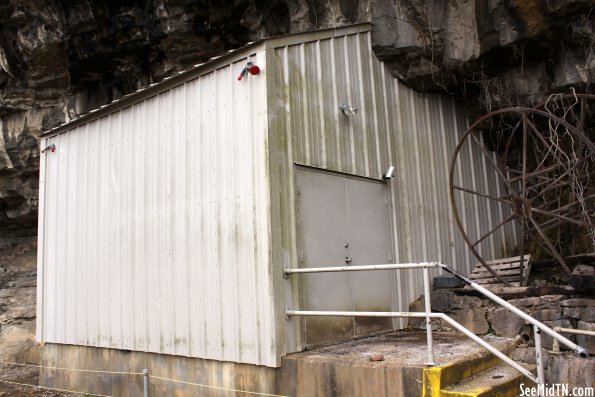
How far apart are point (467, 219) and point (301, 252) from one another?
4.15m

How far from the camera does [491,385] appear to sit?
15.4ft

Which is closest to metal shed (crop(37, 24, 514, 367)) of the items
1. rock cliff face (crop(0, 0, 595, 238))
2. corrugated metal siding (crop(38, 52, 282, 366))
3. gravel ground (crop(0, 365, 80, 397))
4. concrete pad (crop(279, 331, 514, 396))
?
corrugated metal siding (crop(38, 52, 282, 366))

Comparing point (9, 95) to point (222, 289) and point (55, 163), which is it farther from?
point (222, 289)

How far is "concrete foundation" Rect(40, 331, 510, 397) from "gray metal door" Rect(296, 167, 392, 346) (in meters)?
0.30

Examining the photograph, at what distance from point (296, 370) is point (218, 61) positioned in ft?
13.1

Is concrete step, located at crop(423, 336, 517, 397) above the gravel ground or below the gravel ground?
above

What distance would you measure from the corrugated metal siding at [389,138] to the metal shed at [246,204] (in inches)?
1.1

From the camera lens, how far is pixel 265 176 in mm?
5910

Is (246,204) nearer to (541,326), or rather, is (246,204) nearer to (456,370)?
(456,370)

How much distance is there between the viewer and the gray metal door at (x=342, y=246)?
246 inches

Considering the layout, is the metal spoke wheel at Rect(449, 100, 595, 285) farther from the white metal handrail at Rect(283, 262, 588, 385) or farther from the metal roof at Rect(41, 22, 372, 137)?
the white metal handrail at Rect(283, 262, 588, 385)

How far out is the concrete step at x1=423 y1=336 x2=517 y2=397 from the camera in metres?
4.45

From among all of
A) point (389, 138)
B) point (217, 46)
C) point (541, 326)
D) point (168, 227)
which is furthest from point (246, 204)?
point (217, 46)

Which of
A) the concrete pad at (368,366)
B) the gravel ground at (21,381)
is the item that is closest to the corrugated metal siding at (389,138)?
the concrete pad at (368,366)
